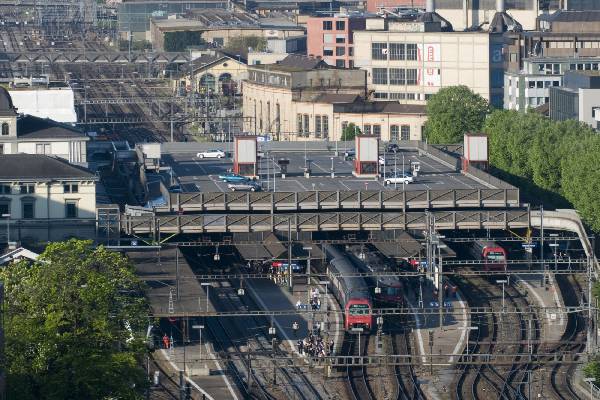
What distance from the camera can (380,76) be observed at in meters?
120

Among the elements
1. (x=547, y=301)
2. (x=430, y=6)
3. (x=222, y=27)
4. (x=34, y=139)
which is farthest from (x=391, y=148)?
(x=222, y=27)

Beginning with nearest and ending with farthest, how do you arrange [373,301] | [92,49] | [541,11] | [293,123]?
[373,301]
[293,123]
[541,11]
[92,49]

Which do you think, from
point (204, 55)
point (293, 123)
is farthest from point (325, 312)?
point (204, 55)

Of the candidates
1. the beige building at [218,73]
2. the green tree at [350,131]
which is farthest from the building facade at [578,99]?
the beige building at [218,73]

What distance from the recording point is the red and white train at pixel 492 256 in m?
64.9

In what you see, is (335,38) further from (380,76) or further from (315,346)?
(315,346)

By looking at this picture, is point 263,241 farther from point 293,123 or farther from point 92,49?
point 92,49

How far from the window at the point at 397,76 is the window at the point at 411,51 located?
3.57ft

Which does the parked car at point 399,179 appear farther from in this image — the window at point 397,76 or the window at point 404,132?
the window at point 397,76

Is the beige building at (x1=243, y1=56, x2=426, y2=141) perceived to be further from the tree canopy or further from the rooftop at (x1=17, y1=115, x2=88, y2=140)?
the rooftop at (x1=17, y1=115, x2=88, y2=140)

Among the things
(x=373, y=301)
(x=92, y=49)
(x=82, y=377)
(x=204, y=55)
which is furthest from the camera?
(x=92, y=49)

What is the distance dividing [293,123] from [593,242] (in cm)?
4916

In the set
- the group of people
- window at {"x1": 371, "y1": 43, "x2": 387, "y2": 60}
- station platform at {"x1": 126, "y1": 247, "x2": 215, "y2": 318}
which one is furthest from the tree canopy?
window at {"x1": 371, "y1": 43, "x2": 387, "y2": 60}

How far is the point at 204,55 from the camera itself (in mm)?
151500
